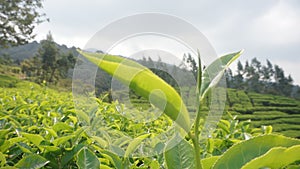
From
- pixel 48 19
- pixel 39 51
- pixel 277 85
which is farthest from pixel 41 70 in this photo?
pixel 277 85

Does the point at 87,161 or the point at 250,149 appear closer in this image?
the point at 250,149

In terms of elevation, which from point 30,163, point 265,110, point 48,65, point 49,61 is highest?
point 49,61

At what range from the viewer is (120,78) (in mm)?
436

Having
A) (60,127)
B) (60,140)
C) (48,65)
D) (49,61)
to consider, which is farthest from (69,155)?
(49,61)

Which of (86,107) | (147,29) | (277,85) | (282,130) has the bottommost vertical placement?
(282,130)

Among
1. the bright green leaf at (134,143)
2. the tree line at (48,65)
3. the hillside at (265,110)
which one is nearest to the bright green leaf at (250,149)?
the bright green leaf at (134,143)

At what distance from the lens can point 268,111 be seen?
2292 cm

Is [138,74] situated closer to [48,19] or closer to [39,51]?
[48,19]

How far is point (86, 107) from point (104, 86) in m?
0.35

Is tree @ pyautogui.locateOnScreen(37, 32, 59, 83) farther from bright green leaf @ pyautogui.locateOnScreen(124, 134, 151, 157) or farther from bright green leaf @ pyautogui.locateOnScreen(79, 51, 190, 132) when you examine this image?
bright green leaf @ pyautogui.locateOnScreen(79, 51, 190, 132)

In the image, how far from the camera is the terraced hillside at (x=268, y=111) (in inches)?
743

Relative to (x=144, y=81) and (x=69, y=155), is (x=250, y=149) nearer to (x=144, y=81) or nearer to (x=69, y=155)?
(x=144, y=81)

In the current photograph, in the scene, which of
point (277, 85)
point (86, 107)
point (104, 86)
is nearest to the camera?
point (104, 86)

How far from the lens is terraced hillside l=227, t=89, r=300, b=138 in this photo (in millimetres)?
18875
